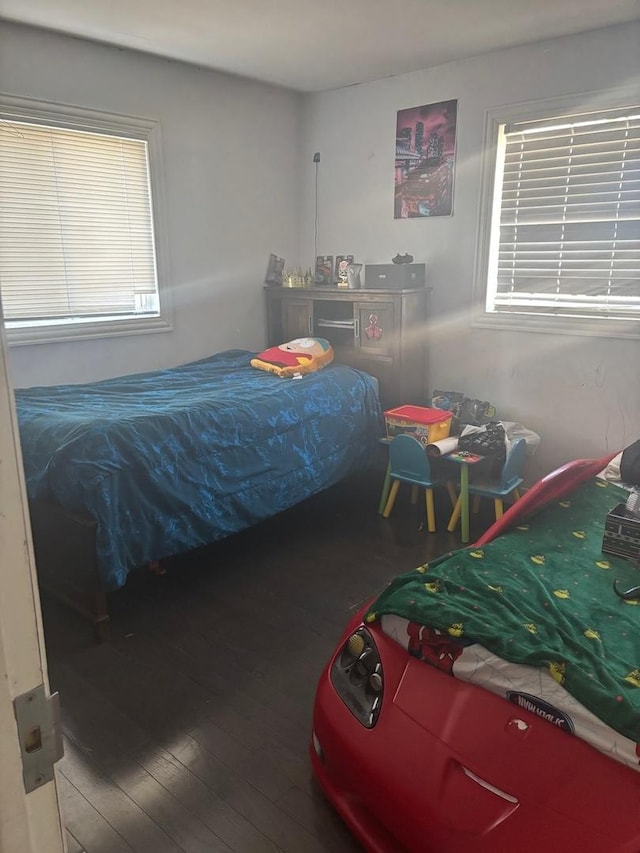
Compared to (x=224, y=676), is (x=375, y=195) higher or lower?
higher

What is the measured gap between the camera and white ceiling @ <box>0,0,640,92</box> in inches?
108

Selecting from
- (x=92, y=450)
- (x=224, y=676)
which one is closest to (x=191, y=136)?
(x=92, y=450)

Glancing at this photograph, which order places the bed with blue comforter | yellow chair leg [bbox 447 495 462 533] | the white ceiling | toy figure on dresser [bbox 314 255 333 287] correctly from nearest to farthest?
the bed with blue comforter < the white ceiling < yellow chair leg [bbox 447 495 462 533] < toy figure on dresser [bbox 314 255 333 287]

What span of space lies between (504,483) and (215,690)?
1.80 metres

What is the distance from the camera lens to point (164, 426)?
2.61 m

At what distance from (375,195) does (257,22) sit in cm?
137

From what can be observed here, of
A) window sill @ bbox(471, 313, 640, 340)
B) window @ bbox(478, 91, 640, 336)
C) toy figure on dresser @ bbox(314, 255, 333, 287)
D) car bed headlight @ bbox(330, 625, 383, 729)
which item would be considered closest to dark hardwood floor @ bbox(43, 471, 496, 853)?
car bed headlight @ bbox(330, 625, 383, 729)

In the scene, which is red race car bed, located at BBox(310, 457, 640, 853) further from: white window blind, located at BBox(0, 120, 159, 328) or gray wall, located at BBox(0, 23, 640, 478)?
white window blind, located at BBox(0, 120, 159, 328)

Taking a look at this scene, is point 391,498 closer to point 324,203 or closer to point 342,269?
point 342,269

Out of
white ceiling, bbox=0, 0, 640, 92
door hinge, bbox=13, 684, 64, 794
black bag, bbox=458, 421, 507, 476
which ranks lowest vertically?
black bag, bbox=458, 421, 507, 476

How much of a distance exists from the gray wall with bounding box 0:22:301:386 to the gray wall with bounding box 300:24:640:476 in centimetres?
33

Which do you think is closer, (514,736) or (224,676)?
(514,736)

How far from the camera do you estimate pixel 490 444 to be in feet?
10.6

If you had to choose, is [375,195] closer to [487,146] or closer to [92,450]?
[487,146]
